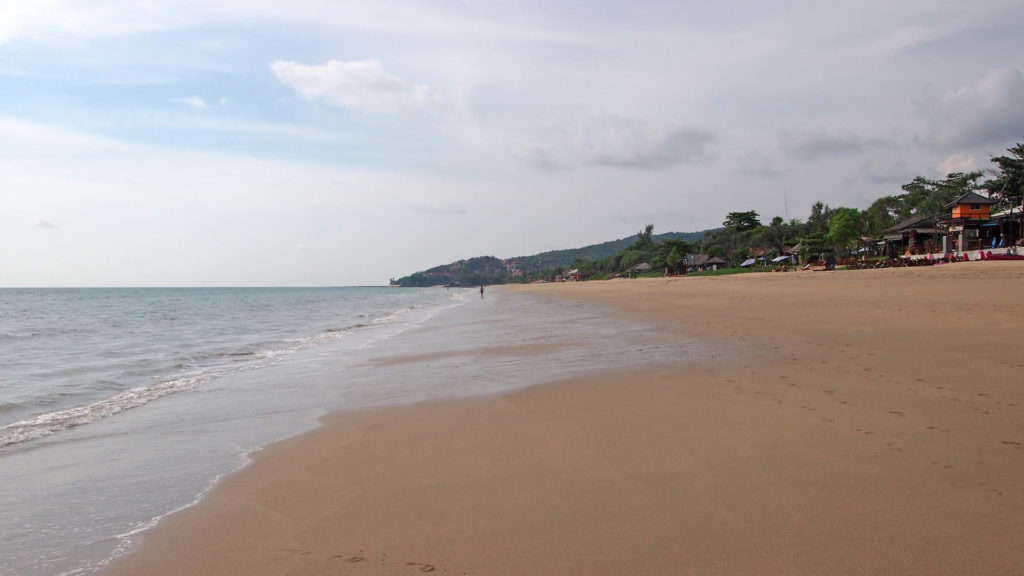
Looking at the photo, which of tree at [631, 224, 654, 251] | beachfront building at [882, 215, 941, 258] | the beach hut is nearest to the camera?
the beach hut

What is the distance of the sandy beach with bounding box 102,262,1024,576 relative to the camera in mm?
2662

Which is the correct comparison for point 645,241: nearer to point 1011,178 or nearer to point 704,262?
point 704,262

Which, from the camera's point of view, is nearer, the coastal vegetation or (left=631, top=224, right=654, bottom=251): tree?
the coastal vegetation

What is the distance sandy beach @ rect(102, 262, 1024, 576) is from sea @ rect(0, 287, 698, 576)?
0.43m

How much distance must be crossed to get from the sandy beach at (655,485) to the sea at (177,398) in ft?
1.43

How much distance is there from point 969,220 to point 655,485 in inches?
1612

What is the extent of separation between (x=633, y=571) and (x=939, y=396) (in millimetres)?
4179

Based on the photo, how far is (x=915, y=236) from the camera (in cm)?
4081

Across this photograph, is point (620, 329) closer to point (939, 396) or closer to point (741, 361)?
point (741, 361)

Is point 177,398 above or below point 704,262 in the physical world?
below

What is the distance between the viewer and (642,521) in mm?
2994

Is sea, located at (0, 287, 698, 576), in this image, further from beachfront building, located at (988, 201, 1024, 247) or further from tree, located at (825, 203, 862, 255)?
tree, located at (825, 203, 862, 255)

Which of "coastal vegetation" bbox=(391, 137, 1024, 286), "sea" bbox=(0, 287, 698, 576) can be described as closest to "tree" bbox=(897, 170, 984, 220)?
"coastal vegetation" bbox=(391, 137, 1024, 286)

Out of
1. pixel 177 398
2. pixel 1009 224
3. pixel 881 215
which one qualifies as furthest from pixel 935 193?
pixel 177 398
